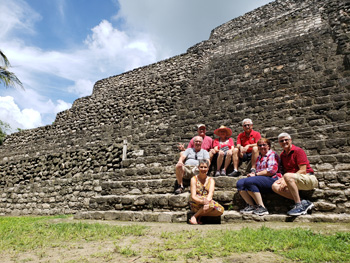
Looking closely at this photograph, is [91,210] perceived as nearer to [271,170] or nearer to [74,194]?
[74,194]

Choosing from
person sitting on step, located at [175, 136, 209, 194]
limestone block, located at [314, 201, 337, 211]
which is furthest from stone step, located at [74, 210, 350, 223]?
person sitting on step, located at [175, 136, 209, 194]

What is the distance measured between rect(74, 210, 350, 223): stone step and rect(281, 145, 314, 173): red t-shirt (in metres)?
0.68

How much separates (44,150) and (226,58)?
32.8 ft

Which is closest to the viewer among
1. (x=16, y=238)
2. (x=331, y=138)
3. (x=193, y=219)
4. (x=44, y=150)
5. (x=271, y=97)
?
(x=16, y=238)

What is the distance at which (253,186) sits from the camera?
3.67 meters

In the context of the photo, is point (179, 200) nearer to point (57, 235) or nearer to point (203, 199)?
point (203, 199)

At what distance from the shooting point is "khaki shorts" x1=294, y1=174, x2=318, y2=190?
3438 mm

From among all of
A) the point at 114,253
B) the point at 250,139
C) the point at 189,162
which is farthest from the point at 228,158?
the point at 114,253

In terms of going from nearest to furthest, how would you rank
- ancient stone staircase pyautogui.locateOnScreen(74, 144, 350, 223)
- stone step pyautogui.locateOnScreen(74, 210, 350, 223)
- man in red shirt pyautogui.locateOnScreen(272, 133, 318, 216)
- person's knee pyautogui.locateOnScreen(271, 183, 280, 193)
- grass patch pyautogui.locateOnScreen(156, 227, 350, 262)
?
grass patch pyautogui.locateOnScreen(156, 227, 350, 262)
stone step pyautogui.locateOnScreen(74, 210, 350, 223)
man in red shirt pyautogui.locateOnScreen(272, 133, 318, 216)
person's knee pyautogui.locateOnScreen(271, 183, 280, 193)
ancient stone staircase pyautogui.locateOnScreen(74, 144, 350, 223)

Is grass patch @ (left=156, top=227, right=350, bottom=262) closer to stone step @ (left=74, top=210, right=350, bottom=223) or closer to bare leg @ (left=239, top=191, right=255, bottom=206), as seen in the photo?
stone step @ (left=74, top=210, right=350, bottom=223)

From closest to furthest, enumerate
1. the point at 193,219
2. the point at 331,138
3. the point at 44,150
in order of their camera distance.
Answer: the point at 193,219 → the point at 331,138 → the point at 44,150

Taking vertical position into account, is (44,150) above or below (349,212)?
above

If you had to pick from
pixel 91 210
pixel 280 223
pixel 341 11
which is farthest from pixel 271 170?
pixel 341 11

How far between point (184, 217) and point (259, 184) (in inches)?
52.3
